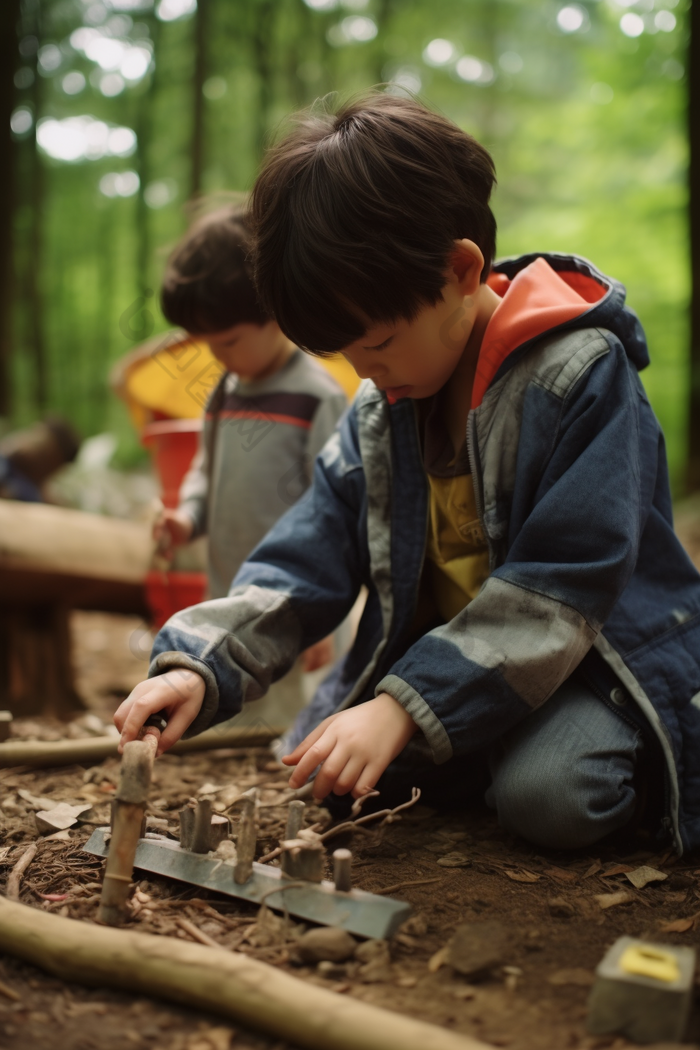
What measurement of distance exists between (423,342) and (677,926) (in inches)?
42.5

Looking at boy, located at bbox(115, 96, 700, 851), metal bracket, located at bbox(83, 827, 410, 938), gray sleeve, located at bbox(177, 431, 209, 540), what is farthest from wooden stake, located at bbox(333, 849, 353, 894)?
gray sleeve, located at bbox(177, 431, 209, 540)

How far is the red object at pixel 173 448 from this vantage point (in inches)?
134

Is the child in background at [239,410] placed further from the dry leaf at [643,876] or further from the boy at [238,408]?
the dry leaf at [643,876]

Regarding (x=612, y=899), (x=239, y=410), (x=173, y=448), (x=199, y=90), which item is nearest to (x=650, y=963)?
(x=612, y=899)

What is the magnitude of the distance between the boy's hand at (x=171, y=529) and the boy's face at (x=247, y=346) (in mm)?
490

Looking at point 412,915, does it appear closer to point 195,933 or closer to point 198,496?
point 195,933

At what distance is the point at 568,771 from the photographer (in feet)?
5.28

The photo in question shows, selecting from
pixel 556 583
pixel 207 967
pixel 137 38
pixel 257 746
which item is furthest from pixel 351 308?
pixel 137 38

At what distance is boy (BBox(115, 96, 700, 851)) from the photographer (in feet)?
4.96

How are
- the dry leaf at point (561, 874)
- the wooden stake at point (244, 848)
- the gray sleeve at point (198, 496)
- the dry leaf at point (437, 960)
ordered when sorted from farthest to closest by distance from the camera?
the gray sleeve at point (198, 496)
the dry leaf at point (561, 874)
the wooden stake at point (244, 848)
the dry leaf at point (437, 960)

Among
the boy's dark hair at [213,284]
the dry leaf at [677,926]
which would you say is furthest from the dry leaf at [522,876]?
the boy's dark hair at [213,284]

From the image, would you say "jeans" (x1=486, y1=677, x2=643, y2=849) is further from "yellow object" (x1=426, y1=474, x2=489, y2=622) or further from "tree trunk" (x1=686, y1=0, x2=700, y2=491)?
"tree trunk" (x1=686, y1=0, x2=700, y2=491)

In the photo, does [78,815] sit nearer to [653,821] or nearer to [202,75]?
[653,821]

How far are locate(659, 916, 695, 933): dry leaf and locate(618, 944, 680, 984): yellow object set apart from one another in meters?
0.32
